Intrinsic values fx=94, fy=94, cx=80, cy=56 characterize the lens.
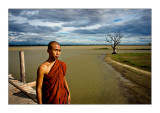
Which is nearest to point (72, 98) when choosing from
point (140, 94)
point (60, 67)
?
point (60, 67)

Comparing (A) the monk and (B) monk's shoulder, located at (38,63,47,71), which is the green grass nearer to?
(A) the monk

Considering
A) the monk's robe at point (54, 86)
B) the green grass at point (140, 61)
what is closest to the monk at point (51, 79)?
the monk's robe at point (54, 86)

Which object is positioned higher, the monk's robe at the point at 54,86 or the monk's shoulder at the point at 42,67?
the monk's shoulder at the point at 42,67

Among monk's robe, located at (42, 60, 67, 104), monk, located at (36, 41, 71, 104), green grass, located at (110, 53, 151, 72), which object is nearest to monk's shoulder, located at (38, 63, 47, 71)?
monk, located at (36, 41, 71, 104)

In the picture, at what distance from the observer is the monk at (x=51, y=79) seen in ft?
4.88

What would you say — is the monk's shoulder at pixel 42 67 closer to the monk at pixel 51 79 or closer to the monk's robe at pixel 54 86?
the monk at pixel 51 79

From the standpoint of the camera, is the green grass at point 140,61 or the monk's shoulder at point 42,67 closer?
the monk's shoulder at point 42,67

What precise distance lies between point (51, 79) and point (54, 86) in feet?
0.49

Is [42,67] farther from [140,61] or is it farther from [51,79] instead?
[140,61]

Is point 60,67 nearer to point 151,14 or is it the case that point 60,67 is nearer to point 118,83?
point 118,83

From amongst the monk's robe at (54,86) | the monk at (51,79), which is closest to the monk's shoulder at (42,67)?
the monk at (51,79)

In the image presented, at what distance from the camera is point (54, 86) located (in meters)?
1.61

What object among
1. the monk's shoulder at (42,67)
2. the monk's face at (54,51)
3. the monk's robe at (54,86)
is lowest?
the monk's robe at (54,86)

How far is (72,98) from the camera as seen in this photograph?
2.89 metres
